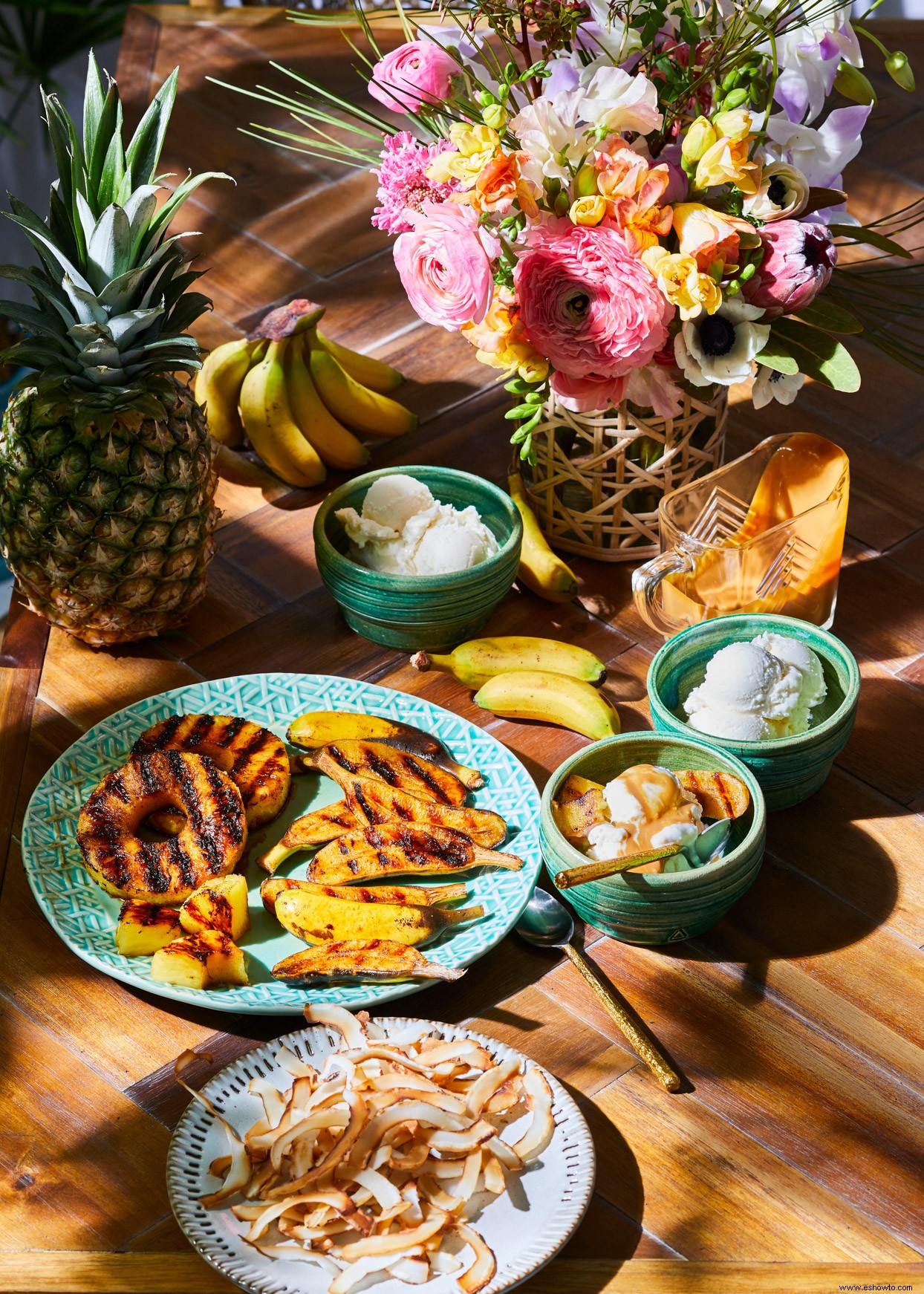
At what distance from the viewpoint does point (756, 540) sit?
61.3 inches

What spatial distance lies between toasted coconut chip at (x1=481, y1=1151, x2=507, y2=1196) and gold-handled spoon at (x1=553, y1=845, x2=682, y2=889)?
25 centimetres

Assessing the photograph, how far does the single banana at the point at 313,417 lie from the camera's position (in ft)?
6.12

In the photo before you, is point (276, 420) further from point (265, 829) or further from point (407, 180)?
point (265, 829)

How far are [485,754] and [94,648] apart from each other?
523 mm

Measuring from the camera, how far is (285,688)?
1566 millimetres

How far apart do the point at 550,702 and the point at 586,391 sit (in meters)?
0.34

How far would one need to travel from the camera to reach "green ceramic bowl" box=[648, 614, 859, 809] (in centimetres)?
138

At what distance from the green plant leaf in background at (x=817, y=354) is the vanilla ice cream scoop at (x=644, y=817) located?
47cm

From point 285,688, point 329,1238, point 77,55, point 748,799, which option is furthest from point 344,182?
point 77,55

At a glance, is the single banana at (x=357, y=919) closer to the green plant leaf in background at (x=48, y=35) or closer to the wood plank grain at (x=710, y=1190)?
the wood plank grain at (x=710, y=1190)

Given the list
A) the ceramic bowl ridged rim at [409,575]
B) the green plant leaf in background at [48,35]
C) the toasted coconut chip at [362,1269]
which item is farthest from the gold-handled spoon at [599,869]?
the green plant leaf in background at [48,35]

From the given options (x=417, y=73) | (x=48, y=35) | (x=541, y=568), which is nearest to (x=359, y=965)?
(x=541, y=568)

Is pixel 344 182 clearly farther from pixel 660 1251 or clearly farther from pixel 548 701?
pixel 660 1251

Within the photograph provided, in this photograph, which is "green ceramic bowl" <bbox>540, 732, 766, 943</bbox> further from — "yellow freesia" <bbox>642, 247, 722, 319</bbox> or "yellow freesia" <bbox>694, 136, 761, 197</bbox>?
"yellow freesia" <bbox>694, 136, 761, 197</bbox>
